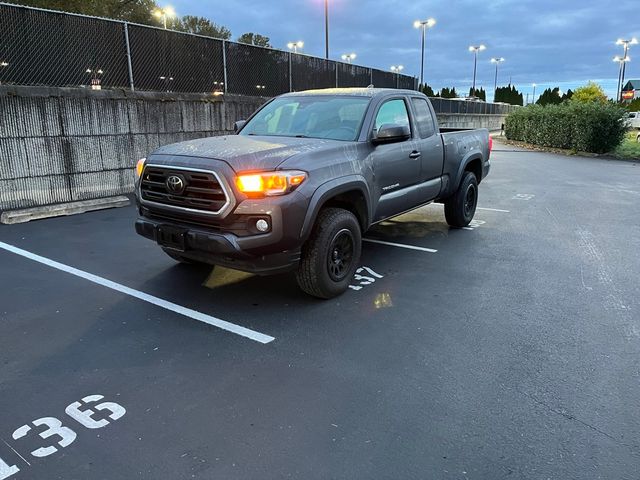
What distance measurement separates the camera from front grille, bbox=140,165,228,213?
161 inches

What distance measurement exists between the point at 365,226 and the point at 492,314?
4.94 ft

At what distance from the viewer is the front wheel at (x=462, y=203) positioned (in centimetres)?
732

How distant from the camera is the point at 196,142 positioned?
194 inches

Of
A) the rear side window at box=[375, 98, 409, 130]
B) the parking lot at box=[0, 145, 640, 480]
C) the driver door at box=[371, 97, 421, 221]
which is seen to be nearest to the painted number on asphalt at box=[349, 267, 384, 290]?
the parking lot at box=[0, 145, 640, 480]

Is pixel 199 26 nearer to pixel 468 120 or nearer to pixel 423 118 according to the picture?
pixel 468 120

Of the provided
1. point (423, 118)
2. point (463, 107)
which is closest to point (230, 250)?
point (423, 118)

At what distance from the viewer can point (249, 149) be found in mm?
4395

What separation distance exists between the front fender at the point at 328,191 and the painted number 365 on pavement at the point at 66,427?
1967 millimetres

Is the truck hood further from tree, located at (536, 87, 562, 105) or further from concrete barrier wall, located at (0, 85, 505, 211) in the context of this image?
tree, located at (536, 87, 562, 105)

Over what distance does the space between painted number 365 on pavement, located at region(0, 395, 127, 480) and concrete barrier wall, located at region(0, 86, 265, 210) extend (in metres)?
6.81

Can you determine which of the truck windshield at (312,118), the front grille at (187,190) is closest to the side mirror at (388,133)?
the truck windshield at (312,118)

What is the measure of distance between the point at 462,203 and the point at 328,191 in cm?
364

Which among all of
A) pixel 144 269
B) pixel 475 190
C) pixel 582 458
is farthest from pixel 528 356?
pixel 475 190

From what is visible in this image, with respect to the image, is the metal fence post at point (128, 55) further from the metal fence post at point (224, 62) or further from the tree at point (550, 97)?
the tree at point (550, 97)
